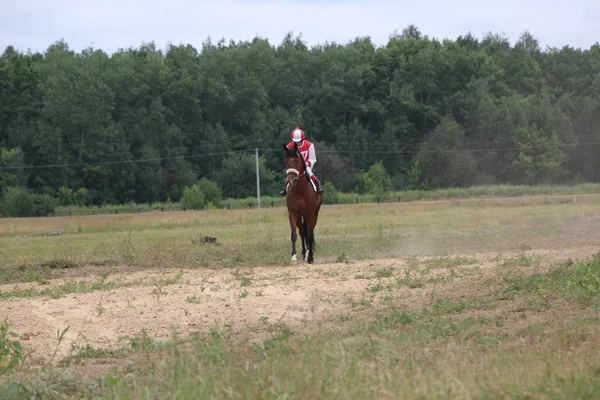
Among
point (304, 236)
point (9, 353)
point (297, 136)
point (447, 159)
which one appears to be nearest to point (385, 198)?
point (447, 159)

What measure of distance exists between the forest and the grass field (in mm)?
64332

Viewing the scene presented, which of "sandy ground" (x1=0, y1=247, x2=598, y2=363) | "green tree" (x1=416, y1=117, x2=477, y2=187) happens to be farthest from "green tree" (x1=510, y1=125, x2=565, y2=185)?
"sandy ground" (x1=0, y1=247, x2=598, y2=363)

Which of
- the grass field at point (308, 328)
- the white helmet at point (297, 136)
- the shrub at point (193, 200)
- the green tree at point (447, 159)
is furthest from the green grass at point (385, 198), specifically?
the grass field at point (308, 328)

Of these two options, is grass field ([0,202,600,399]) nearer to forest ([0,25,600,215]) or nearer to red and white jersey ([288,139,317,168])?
red and white jersey ([288,139,317,168])

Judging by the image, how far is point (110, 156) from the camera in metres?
86.2

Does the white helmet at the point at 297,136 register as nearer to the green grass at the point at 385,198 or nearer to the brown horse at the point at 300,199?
the brown horse at the point at 300,199

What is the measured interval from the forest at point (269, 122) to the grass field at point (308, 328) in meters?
64.3

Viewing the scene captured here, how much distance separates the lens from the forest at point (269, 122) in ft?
282

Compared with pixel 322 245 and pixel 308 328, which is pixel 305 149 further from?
pixel 308 328

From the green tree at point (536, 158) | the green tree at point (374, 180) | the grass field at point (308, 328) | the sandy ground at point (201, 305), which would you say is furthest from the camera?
the green tree at point (536, 158)

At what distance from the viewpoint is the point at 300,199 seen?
20672mm

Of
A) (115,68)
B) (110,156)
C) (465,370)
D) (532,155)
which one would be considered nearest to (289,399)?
(465,370)

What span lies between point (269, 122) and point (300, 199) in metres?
74.0

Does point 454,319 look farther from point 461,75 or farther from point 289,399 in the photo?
point 461,75
